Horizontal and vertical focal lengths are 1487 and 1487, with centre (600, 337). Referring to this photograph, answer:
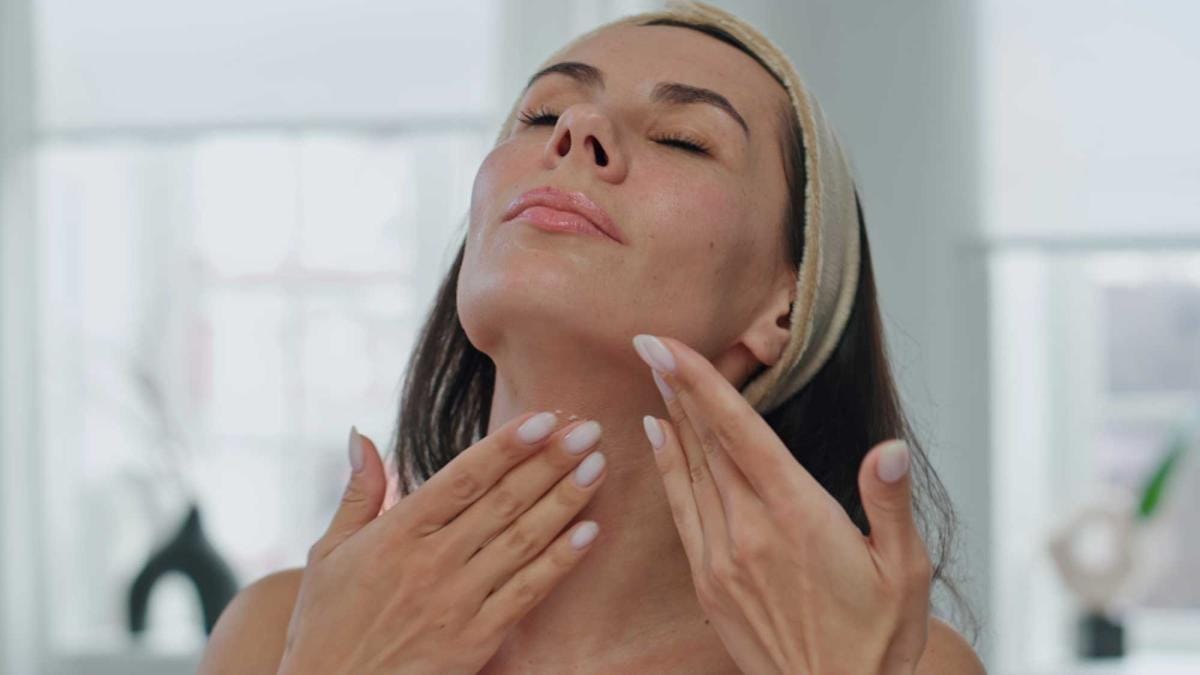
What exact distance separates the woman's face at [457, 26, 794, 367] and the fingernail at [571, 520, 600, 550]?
149 millimetres

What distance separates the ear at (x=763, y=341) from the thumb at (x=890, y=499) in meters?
0.35

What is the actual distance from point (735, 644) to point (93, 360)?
2.74 m

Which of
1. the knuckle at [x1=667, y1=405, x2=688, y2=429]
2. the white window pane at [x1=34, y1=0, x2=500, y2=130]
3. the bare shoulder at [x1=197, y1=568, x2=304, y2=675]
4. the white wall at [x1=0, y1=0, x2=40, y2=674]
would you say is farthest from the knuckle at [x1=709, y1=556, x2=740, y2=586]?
the white wall at [x1=0, y1=0, x2=40, y2=674]

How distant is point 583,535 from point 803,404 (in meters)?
0.35

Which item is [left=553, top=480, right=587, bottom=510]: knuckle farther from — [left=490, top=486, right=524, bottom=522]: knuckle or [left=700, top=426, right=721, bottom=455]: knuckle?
[left=700, top=426, right=721, bottom=455]: knuckle

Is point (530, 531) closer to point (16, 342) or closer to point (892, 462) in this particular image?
point (892, 462)

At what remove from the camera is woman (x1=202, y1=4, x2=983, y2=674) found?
1.06 m

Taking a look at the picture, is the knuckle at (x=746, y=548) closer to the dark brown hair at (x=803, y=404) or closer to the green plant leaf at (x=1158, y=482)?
the dark brown hair at (x=803, y=404)

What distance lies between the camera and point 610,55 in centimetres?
135

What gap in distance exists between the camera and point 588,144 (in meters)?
1.24

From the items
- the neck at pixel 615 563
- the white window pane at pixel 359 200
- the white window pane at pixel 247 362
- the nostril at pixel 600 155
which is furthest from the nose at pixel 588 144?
the white window pane at pixel 247 362

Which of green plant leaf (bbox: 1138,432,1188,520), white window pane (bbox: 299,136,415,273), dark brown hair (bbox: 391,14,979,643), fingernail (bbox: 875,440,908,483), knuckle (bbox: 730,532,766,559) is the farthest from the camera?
white window pane (bbox: 299,136,415,273)

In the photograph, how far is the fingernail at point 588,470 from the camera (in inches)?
47.6

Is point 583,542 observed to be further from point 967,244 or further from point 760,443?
point 967,244
